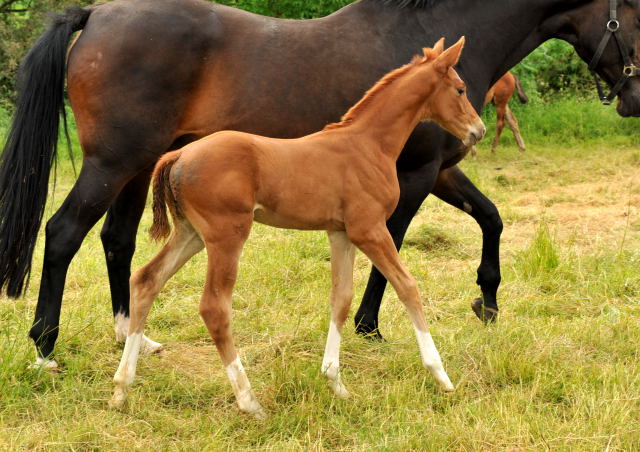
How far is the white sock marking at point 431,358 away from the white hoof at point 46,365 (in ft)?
5.59

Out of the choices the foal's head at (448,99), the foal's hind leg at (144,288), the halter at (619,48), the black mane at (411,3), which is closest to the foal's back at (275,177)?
the foal's hind leg at (144,288)

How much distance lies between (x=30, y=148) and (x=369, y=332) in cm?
200

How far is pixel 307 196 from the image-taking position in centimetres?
331

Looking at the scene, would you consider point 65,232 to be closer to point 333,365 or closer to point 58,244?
point 58,244

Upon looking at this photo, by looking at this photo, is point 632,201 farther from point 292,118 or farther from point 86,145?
point 86,145

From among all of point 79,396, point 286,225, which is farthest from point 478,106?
point 79,396

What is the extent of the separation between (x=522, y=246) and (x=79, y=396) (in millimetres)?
4111

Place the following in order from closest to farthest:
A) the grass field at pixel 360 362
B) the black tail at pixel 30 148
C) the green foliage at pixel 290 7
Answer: the grass field at pixel 360 362
the black tail at pixel 30 148
the green foliage at pixel 290 7

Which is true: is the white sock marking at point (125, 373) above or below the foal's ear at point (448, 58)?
below

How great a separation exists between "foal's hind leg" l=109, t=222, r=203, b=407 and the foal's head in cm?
121

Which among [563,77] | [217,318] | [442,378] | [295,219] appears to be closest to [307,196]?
[295,219]

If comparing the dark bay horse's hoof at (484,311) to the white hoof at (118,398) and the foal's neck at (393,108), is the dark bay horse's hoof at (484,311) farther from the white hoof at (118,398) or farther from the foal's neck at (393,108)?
the white hoof at (118,398)

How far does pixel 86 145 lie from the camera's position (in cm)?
384

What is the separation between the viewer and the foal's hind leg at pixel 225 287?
10.4ft
